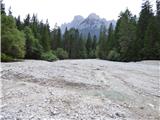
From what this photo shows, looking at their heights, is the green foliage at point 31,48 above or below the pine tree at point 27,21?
below

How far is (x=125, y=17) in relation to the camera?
2117 inches

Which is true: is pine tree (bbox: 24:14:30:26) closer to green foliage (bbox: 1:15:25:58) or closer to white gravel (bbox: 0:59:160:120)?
green foliage (bbox: 1:15:25:58)

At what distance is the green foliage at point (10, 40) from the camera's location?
34.0m

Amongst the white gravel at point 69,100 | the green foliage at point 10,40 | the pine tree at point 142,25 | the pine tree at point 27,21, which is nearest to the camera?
the white gravel at point 69,100

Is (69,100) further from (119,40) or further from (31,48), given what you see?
(119,40)

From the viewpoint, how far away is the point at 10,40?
113 feet

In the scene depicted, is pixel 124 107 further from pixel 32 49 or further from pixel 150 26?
pixel 32 49

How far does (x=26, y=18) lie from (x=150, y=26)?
107 ft

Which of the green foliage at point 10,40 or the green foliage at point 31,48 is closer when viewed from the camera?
the green foliage at point 10,40

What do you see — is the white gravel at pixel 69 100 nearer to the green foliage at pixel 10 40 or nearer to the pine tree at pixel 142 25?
the green foliage at pixel 10 40

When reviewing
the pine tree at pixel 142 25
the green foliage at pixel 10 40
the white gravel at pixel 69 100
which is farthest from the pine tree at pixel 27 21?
the white gravel at pixel 69 100

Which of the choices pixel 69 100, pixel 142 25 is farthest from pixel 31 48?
pixel 69 100

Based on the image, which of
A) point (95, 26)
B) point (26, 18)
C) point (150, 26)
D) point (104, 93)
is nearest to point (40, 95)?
point (104, 93)

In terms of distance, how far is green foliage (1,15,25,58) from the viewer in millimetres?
33969
